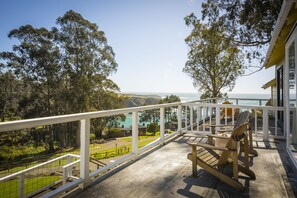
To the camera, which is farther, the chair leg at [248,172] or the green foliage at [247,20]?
the green foliage at [247,20]

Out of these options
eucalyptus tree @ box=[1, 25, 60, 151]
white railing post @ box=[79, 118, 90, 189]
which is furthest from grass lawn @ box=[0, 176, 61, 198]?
eucalyptus tree @ box=[1, 25, 60, 151]

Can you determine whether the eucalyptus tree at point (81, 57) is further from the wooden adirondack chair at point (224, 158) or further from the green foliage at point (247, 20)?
the wooden adirondack chair at point (224, 158)

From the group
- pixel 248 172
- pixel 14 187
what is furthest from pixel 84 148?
pixel 14 187

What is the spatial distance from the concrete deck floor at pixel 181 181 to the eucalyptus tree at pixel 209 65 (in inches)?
489

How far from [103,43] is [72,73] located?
13.4 ft

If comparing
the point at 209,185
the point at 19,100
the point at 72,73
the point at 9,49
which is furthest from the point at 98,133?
the point at 209,185

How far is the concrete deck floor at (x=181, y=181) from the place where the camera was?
2.51m

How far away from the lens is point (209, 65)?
1573cm

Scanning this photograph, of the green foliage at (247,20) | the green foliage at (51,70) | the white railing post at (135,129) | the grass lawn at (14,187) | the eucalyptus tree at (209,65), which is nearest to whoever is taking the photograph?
the white railing post at (135,129)

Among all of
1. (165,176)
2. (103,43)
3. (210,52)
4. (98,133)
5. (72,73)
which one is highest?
(103,43)

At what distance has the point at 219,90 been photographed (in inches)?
643

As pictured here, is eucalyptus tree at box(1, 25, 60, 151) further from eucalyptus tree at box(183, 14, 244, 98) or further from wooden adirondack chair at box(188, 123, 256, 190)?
wooden adirondack chair at box(188, 123, 256, 190)

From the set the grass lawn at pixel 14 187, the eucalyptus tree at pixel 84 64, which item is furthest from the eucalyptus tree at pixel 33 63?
the grass lawn at pixel 14 187

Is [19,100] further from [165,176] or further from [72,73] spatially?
[165,176]
